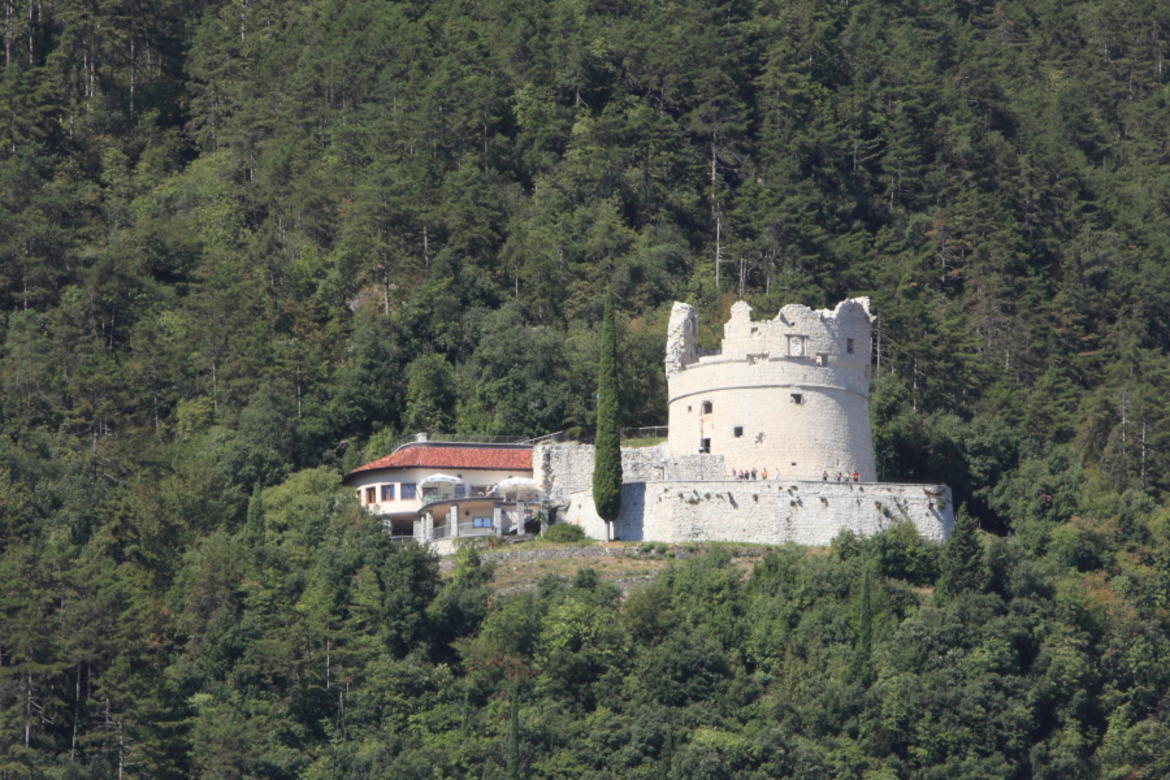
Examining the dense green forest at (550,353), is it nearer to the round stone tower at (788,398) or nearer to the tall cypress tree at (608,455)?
the tall cypress tree at (608,455)

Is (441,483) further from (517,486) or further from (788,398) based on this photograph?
(788,398)

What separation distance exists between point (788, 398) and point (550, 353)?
38.1ft

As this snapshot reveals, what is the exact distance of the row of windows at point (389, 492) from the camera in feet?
A: 244

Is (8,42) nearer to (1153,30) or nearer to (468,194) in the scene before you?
(468,194)

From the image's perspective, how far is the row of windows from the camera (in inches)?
2926

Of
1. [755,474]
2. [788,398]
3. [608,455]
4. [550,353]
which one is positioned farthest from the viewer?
[550,353]

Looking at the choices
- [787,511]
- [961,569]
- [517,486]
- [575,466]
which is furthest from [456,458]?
[961,569]

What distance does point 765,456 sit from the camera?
71.3 m

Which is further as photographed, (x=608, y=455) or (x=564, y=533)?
(x=564, y=533)

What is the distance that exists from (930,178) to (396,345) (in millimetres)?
28267

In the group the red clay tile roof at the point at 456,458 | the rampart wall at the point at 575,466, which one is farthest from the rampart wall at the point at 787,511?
the red clay tile roof at the point at 456,458

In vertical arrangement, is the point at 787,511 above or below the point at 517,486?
below

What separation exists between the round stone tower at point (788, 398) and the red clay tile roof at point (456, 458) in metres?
5.62

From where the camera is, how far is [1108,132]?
117000 millimetres
